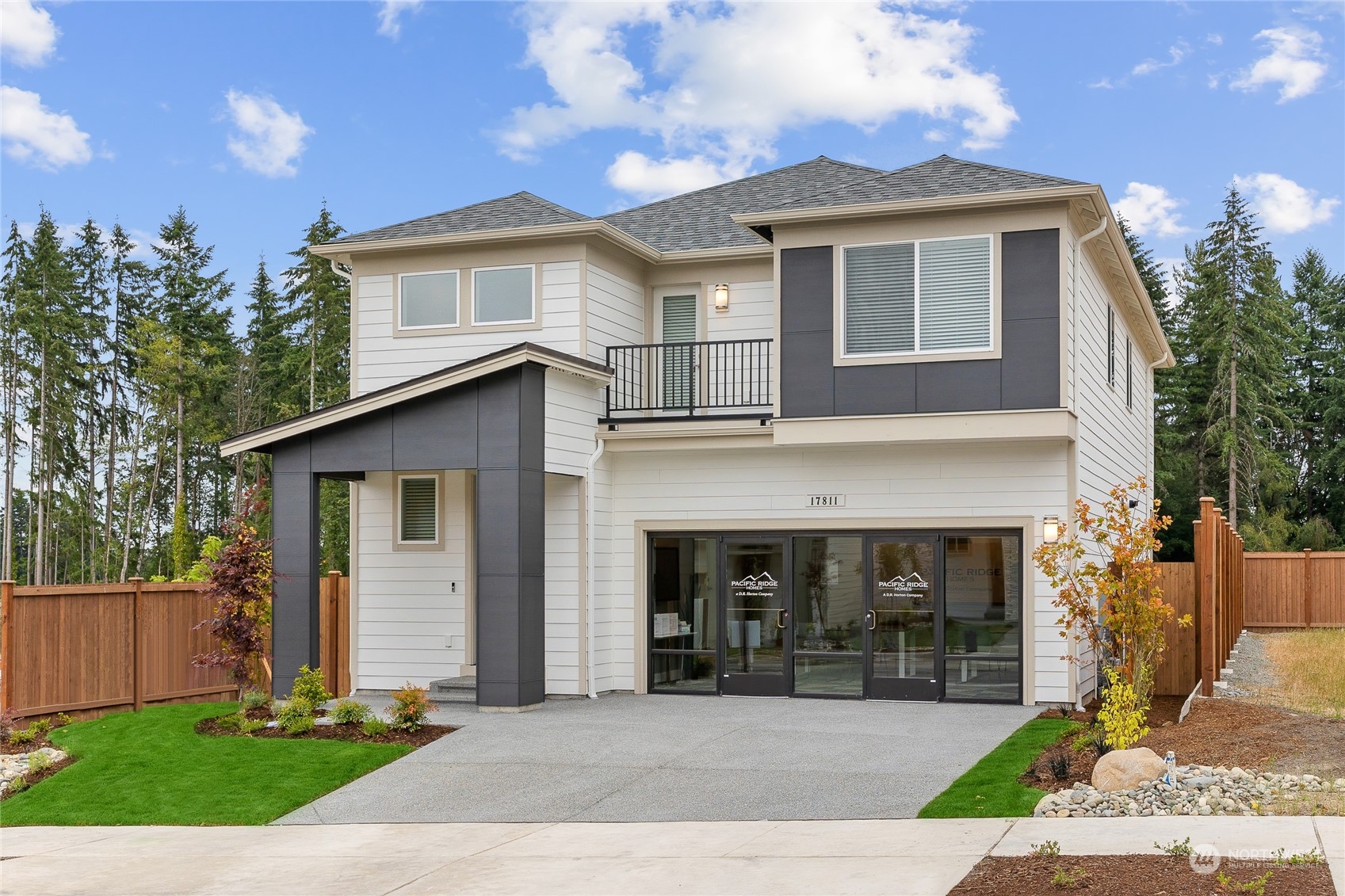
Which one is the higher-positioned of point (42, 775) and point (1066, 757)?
point (1066, 757)

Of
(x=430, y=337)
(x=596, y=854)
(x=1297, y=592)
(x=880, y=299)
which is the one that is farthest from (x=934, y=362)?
(x=1297, y=592)

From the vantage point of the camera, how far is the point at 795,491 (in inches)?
637

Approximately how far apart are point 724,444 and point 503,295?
3.62 m

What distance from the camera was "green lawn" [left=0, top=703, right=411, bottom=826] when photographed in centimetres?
1051

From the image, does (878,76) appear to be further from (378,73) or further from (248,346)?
(248,346)

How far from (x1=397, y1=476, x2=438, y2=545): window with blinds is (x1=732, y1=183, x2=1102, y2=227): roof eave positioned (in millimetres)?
5564

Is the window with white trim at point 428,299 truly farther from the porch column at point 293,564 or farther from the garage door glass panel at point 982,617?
the garage door glass panel at point 982,617

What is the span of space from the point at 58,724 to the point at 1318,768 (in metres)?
12.8

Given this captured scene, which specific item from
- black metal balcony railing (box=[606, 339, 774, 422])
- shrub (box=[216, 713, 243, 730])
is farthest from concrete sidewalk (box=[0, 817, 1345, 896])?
black metal balcony railing (box=[606, 339, 774, 422])

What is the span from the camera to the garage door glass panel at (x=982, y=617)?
49.9ft

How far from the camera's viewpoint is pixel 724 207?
64.1 feet

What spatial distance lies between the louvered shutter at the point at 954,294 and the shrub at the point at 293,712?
8101 millimetres

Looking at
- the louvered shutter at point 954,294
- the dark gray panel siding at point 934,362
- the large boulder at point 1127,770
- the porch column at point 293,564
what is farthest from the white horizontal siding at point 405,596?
the large boulder at point 1127,770

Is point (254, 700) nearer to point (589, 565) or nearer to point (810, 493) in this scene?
point (589, 565)
